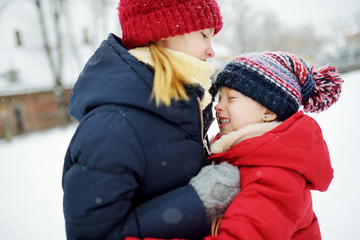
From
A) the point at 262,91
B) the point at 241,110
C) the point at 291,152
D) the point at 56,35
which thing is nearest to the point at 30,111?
the point at 56,35

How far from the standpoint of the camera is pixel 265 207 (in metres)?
1.20

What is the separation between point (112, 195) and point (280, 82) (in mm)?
1188

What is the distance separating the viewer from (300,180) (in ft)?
4.33

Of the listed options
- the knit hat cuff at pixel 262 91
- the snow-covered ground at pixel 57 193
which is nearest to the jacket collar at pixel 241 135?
the knit hat cuff at pixel 262 91

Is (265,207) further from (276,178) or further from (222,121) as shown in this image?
(222,121)

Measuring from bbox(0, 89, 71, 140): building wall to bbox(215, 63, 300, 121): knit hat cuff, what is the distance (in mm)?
20215

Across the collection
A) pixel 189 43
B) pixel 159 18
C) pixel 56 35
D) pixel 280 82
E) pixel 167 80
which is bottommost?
pixel 280 82

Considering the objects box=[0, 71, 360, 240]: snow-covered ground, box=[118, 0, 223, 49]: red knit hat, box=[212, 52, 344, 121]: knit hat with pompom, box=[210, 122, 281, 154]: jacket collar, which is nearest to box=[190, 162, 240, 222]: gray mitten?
box=[210, 122, 281, 154]: jacket collar

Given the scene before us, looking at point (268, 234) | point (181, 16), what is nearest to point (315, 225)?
point (268, 234)

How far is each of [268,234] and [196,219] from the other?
352 millimetres

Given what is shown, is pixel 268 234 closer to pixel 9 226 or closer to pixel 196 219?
pixel 196 219

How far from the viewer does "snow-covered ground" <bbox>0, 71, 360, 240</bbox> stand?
137 inches

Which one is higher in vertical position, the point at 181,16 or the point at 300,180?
the point at 181,16

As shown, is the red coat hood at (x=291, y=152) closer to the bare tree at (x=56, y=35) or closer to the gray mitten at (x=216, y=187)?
the gray mitten at (x=216, y=187)
